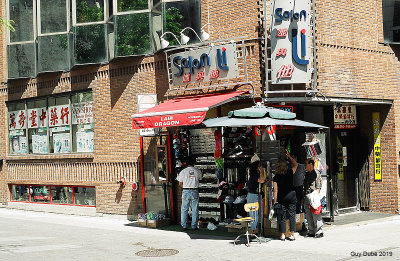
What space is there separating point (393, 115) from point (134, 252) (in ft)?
27.5

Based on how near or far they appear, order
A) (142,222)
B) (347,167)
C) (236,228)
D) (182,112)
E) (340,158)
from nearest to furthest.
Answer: (182,112) < (236,228) < (142,222) < (340,158) < (347,167)

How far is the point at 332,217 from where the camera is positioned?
13984 millimetres

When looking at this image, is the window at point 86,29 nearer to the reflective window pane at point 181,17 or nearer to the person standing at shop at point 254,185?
the reflective window pane at point 181,17

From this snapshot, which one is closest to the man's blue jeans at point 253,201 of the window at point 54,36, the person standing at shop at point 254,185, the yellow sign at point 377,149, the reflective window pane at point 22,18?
the person standing at shop at point 254,185

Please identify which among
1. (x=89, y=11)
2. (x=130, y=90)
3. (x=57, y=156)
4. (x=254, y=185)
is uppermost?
(x=89, y=11)

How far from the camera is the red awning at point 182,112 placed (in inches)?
501

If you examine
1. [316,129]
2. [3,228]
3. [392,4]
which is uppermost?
[392,4]

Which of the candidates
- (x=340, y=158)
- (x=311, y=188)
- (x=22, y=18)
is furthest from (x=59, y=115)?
(x=311, y=188)

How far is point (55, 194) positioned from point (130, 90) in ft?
16.8

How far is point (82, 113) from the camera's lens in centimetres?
→ 1819

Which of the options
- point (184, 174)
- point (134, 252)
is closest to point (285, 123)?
point (184, 174)

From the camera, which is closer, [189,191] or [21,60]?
[189,191]

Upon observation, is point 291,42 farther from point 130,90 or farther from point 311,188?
point 130,90

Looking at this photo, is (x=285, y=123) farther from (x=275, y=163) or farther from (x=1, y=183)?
(x=1, y=183)
